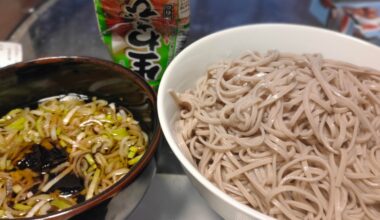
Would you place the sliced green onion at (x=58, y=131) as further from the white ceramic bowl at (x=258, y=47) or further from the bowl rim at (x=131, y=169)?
the white ceramic bowl at (x=258, y=47)

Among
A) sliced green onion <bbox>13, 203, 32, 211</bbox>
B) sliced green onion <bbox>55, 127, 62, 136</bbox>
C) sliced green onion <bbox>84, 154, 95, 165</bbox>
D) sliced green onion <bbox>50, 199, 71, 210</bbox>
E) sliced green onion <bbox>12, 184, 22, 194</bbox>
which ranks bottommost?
sliced green onion <bbox>13, 203, 32, 211</bbox>

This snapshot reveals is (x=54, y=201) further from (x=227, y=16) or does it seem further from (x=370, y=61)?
(x=227, y=16)

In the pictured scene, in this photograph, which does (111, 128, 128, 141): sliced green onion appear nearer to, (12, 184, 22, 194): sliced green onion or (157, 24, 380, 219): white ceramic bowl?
(157, 24, 380, 219): white ceramic bowl

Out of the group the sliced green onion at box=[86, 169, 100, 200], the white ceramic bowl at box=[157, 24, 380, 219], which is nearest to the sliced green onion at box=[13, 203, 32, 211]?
the sliced green onion at box=[86, 169, 100, 200]

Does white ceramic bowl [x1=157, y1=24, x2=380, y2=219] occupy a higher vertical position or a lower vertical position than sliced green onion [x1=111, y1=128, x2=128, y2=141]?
higher

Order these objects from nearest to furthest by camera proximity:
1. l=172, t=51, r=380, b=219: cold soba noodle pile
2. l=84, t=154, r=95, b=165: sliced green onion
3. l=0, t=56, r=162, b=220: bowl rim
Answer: l=0, t=56, r=162, b=220: bowl rim
l=172, t=51, r=380, b=219: cold soba noodle pile
l=84, t=154, r=95, b=165: sliced green onion

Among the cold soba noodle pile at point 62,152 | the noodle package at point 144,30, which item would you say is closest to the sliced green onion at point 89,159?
the cold soba noodle pile at point 62,152
